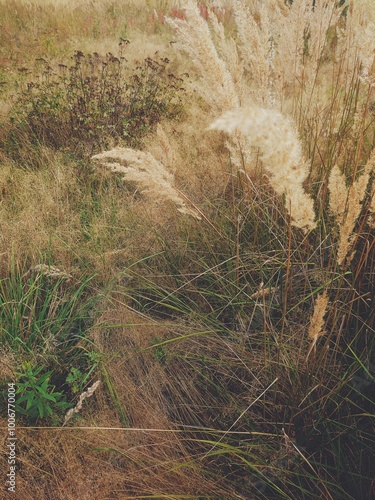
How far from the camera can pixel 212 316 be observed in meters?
2.05

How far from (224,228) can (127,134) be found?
2.40 meters

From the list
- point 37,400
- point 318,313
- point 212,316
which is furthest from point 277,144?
point 37,400

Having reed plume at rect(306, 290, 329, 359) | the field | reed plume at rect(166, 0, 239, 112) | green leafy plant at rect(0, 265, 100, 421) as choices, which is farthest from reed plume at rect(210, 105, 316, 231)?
green leafy plant at rect(0, 265, 100, 421)

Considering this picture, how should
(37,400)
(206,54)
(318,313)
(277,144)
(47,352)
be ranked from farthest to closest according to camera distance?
1. (47,352)
2. (37,400)
3. (206,54)
4. (318,313)
5. (277,144)

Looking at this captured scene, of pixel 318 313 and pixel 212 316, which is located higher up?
pixel 318 313

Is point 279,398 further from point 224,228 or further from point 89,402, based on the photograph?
point 224,228

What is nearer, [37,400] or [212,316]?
[37,400]

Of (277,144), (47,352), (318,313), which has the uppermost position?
(277,144)

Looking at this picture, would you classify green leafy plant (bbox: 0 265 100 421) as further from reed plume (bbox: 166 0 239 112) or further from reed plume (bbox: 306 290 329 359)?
reed plume (bbox: 166 0 239 112)

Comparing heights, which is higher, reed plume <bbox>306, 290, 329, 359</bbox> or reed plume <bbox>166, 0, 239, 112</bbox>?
reed plume <bbox>166, 0, 239, 112</bbox>

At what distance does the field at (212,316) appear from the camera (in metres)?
1.42

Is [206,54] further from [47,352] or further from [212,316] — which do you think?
[47,352]

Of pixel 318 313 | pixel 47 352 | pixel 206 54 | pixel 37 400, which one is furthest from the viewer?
pixel 47 352

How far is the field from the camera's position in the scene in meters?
1.42
